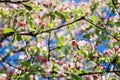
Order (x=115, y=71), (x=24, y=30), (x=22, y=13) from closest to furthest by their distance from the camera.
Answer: (x=115, y=71) < (x=24, y=30) < (x=22, y=13)

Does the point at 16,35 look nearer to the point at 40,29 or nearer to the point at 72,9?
the point at 40,29

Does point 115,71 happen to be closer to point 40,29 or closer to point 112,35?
point 112,35

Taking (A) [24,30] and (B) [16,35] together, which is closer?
(B) [16,35]

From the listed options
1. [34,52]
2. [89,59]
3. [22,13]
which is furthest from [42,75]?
[22,13]

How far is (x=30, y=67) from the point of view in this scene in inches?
192

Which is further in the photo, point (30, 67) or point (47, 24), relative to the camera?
point (47, 24)

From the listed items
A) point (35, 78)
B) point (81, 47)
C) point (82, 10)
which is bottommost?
point (35, 78)

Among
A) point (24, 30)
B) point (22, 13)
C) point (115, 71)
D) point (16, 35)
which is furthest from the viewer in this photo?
point (22, 13)

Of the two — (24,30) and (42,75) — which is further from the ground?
(24,30)

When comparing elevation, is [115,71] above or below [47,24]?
below

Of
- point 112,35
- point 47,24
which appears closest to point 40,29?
point 47,24

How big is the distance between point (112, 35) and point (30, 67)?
5.51 ft

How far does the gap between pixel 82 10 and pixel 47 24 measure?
0.67 metres

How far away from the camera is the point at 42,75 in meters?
4.84
